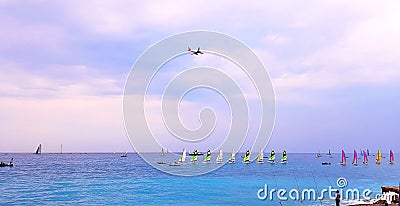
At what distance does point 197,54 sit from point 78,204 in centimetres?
3062

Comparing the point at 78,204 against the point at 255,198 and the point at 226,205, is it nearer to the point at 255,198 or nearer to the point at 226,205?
the point at 226,205

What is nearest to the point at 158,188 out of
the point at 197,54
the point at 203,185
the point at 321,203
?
the point at 203,185

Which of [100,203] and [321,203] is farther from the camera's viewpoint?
[100,203]

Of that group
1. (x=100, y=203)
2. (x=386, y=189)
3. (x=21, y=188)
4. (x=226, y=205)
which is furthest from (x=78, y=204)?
(x=386, y=189)

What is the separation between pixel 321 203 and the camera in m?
38.1

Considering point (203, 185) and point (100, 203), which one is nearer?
point (100, 203)

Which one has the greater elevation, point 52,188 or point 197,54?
point 197,54

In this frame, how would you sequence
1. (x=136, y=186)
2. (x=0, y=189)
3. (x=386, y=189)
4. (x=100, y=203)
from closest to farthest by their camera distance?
(x=386, y=189), (x=100, y=203), (x=0, y=189), (x=136, y=186)

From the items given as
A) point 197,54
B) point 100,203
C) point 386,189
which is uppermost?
point 197,54

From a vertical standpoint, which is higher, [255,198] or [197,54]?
[197,54]

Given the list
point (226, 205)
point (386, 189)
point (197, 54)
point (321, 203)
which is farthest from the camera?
point (226, 205)

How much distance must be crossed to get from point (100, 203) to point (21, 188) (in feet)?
65.7

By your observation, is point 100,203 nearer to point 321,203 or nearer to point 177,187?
point 177,187

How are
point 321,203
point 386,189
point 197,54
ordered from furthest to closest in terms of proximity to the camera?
point 321,203 → point 386,189 → point 197,54
